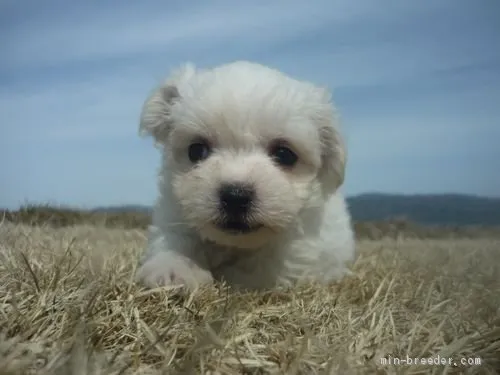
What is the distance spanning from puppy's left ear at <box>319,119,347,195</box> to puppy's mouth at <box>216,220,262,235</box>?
0.43 meters

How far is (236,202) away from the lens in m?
1.95

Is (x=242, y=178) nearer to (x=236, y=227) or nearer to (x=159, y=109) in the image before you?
(x=236, y=227)

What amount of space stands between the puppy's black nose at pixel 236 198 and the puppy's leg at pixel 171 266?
21 centimetres

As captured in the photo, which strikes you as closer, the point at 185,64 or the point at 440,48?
the point at 440,48

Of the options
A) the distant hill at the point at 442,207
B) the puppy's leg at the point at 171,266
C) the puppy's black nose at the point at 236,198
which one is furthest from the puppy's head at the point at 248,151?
the distant hill at the point at 442,207

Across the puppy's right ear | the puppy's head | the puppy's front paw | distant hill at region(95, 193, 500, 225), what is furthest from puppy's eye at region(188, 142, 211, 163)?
distant hill at region(95, 193, 500, 225)

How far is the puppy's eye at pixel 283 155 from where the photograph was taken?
215 cm

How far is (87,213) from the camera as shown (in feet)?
11.8

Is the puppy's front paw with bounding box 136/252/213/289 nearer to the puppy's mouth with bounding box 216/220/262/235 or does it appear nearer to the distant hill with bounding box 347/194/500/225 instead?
the puppy's mouth with bounding box 216/220/262/235

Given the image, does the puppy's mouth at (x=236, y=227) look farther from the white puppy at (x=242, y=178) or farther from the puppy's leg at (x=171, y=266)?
the puppy's leg at (x=171, y=266)

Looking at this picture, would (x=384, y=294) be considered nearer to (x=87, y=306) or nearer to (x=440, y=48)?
(x=440, y=48)

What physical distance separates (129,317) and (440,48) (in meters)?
0.98

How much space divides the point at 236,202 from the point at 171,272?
0.90 ft

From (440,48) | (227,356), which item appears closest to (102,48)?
(440,48)
